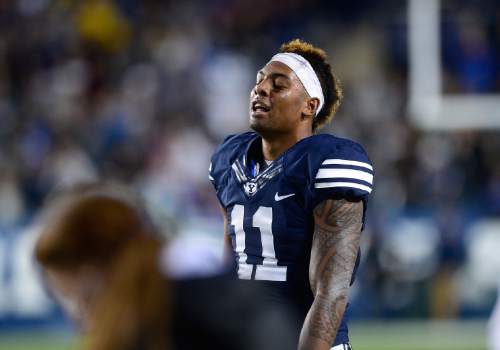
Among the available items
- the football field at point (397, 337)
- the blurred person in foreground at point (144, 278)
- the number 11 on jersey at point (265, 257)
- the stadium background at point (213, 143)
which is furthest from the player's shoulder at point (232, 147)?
the stadium background at point (213, 143)

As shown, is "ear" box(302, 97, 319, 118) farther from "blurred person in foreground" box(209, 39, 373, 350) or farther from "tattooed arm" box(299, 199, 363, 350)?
"tattooed arm" box(299, 199, 363, 350)

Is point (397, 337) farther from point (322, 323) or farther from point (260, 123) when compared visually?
point (322, 323)

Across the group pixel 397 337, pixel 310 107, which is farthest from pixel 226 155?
pixel 397 337

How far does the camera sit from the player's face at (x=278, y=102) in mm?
3820

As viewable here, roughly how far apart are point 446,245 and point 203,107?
2983 millimetres

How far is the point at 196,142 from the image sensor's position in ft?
37.6

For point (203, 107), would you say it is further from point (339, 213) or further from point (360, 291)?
point (339, 213)

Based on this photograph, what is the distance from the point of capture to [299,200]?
142 inches

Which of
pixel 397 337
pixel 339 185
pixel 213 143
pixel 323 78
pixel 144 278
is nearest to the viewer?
pixel 144 278

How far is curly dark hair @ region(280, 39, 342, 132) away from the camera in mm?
3982

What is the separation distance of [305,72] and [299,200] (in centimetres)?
54

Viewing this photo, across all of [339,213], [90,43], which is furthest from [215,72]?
[339,213]

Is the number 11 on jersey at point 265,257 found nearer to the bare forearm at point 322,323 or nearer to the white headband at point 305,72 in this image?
the bare forearm at point 322,323

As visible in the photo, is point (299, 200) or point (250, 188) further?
point (250, 188)
